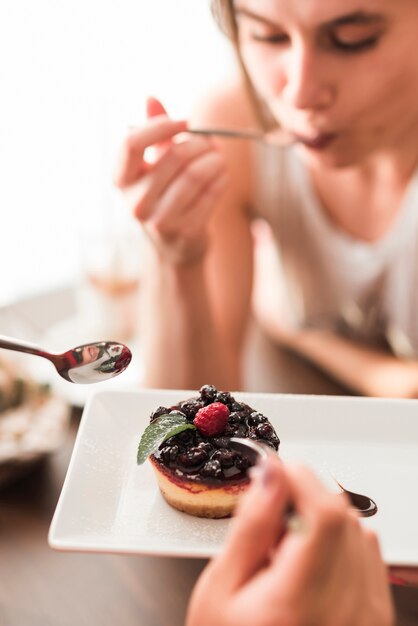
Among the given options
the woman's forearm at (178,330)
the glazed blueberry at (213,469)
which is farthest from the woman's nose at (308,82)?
the glazed blueberry at (213,469)

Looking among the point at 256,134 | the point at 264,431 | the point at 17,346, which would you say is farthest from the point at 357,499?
the point at 256,134

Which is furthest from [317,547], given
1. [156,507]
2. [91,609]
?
[91,609]

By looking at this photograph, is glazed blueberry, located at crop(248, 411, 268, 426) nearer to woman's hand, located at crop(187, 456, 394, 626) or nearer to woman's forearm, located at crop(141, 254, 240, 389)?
woman's hand, located at crop(187, 456, 394, 626)

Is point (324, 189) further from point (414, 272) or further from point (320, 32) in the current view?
point (320, 32)

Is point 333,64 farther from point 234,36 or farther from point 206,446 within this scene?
point 206,446

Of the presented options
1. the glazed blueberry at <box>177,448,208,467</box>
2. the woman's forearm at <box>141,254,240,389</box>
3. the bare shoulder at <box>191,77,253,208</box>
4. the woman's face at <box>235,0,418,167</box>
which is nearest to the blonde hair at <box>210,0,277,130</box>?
the woman's face at <box>235,0,418,167</box>

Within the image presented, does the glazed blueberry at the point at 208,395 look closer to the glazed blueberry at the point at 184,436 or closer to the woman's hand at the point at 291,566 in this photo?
the glazed blueberry at the point at 184,436
